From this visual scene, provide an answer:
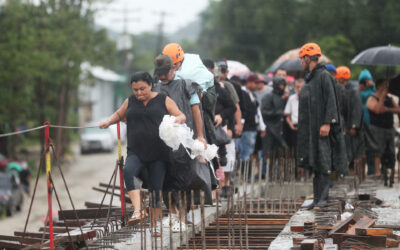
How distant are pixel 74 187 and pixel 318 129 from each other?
61.3ft

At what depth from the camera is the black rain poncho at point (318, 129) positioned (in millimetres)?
8680

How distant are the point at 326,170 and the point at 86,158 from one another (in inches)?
1293

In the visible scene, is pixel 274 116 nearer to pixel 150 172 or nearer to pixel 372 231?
pixel 150 172

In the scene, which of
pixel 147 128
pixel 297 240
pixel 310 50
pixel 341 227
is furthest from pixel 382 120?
pixel 297 240

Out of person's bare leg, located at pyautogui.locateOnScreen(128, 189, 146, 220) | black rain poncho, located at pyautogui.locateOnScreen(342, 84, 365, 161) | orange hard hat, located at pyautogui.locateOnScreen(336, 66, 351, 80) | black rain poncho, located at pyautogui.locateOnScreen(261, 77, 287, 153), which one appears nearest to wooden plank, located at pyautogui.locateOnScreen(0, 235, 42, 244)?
person's bare leg, located at pyautogui.locateOnScreen(128, 189, 146, 220)

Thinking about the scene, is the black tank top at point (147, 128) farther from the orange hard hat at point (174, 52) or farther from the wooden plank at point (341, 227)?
the wooden plank at point (341, 227)

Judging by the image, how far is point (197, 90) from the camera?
794 centimetres

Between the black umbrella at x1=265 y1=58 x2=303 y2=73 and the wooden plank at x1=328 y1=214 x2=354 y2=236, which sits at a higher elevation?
the black umbrella at x1=265 y1=58 x2=303 y2=73

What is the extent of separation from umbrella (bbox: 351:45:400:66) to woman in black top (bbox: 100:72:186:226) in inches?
224

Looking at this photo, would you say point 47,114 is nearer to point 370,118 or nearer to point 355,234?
point 370,118

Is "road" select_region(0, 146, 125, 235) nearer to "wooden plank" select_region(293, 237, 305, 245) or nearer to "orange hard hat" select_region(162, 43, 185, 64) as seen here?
"orange hard hat" select_region(162, 43, 185, 64)

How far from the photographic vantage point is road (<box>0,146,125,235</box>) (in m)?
17.9

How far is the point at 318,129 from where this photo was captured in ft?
28.7

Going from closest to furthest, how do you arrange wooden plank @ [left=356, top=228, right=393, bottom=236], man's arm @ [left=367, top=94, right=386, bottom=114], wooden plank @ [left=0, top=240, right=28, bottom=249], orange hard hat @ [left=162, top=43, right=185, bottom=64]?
wooden plank @ [left=356, top=228, right=393, bottom=236] → wooden plank @ [left=0, top=240, right=28, bottom=249] → orange hard hat @ [left=162, top=43, right=185, bottom=64] → man's arm @ [left=367, top=94, right=386, bottom=114]
